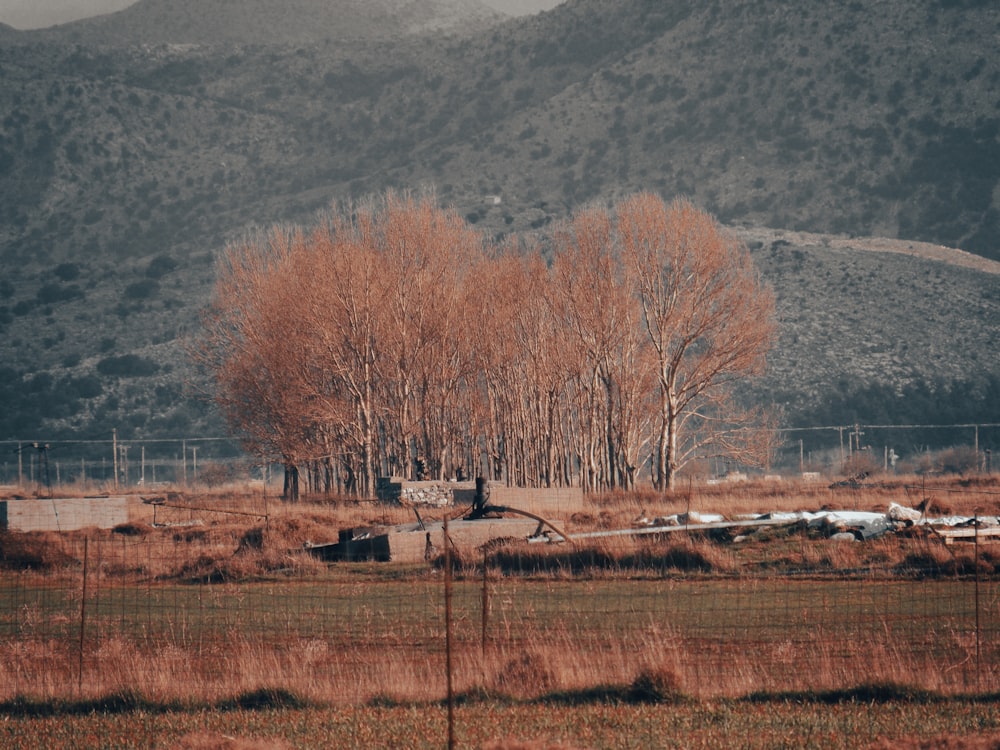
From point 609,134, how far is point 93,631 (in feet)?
515

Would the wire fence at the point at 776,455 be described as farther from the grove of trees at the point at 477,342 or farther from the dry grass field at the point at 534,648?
the dry grass field at the point at 534,648

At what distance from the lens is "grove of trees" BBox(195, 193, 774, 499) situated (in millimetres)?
56188

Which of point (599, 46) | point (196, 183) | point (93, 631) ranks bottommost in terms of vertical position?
point (93, 631)

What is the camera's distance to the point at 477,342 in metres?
58.2

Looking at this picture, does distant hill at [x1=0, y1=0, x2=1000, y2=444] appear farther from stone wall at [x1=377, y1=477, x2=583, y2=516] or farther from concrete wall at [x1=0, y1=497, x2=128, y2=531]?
concrete wall at [x1=0, y1=497, x2=128, y2=531]

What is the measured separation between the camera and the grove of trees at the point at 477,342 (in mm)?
56188

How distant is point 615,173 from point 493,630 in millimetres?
151794

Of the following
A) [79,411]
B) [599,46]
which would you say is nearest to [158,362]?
[79,411]

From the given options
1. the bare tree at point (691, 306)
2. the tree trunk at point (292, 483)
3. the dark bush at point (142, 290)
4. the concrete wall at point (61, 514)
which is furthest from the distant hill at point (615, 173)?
the concrete wall at point (61, 514)

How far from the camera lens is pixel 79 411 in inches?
4279

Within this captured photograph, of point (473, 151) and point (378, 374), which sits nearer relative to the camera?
point (378, 374)

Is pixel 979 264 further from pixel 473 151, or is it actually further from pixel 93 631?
pixel 93 631

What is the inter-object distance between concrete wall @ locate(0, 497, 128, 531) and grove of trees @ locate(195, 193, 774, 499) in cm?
1334

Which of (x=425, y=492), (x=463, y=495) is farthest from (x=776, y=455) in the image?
(x=425, y=492)
